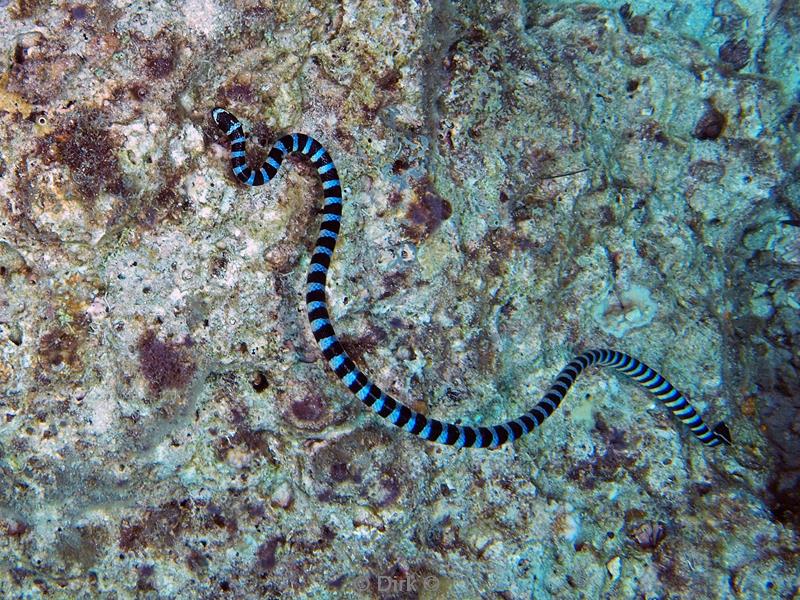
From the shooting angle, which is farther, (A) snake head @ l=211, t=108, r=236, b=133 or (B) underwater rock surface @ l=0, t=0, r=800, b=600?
(A) snake head @ l=211, t=108, r=236, b=133

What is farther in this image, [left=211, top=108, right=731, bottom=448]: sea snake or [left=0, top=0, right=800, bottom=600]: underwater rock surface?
[left=211, top=108, right=731, bottom=448]: sea snake

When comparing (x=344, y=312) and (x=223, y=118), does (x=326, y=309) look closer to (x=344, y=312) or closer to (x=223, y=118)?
(x=344, y=312)

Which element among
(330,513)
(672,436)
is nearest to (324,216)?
(330,513)

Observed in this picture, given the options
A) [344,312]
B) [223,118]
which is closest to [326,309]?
[344,312]

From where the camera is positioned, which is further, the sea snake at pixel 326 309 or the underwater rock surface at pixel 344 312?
the sea snake at pixel 326 309

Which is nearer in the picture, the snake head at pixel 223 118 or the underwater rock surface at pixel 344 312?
the underwater rock surface at pixel 344 312
